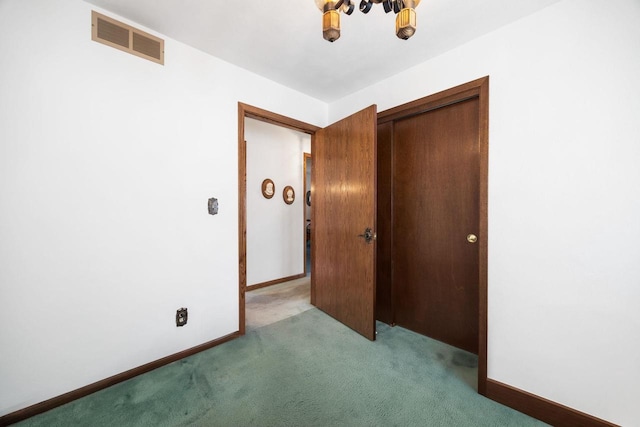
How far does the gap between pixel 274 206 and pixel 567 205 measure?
132 inches

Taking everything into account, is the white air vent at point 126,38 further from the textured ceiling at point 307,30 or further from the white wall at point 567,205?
the white wall at point 567,205

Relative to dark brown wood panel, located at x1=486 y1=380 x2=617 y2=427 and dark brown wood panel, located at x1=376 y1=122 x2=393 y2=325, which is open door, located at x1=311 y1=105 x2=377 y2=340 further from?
dark brown wood panel, located at x1=486 y1=380 x2=617 y2=427

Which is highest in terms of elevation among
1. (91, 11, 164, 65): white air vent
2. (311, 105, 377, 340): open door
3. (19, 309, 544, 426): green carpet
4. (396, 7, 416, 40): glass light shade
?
(91, 11, 164, 65): white air vent

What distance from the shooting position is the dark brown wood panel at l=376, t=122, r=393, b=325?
255 centimetres

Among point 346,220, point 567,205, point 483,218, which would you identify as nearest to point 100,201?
point 346,220

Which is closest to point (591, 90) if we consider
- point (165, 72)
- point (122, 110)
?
point (165, 72)

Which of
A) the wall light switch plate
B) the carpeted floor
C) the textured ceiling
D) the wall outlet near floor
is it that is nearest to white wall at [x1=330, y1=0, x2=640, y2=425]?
the textured ceiling

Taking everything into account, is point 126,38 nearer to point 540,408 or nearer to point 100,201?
point 100,201

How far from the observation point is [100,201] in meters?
1.64

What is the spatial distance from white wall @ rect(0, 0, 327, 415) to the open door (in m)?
A: 1.04

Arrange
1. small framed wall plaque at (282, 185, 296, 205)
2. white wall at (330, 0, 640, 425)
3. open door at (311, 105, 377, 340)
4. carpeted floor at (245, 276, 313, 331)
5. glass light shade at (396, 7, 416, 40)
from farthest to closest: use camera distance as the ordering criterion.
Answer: small framed wall plaque at (282, 185, 296, 205)
carpeted floor at (245, 276, 313, 331)
open door at (311, 105, 377, 340)
white wall at (330, 0, 640, 425)
glass light shade at (396, 7, 416, 40)

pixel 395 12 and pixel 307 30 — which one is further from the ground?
pixel 307 30

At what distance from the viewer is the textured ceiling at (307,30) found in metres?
1.57

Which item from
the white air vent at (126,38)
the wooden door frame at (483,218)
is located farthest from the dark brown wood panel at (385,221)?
the white air vent at (126,38)
